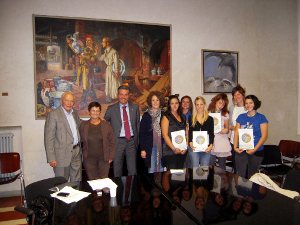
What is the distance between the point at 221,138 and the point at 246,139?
454 millimetres

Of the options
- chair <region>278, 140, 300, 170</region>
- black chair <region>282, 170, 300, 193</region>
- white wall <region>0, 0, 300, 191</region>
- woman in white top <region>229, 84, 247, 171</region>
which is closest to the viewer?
black chair <region>282, 170, 300, 193</region>

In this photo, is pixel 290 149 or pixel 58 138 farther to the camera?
pixel 290 149

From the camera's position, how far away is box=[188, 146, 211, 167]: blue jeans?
3473 mm

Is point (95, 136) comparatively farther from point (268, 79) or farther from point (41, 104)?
point (268, 79)

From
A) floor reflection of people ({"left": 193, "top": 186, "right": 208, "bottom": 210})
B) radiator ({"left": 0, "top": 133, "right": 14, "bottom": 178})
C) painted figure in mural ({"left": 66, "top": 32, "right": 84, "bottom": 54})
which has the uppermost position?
painted figure in mural ({"left": 66, "top": 32, "right": 84, "bottom": 54})

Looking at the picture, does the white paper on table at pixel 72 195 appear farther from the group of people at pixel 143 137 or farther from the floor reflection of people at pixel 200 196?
the group of people at pixel 143 137

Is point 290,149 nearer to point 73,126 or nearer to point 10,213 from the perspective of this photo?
point 73,126

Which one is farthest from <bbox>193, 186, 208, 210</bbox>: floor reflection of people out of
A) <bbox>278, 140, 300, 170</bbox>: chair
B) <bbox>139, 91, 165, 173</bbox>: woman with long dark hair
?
<bbox>278, 140, 300, 170</bbox>: chair

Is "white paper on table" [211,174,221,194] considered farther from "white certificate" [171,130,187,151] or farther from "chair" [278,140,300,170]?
"chair" [278,140,300,170]

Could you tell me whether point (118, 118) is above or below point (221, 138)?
above

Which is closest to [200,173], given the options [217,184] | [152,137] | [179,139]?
[217,184]

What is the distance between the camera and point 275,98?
5.89 metres

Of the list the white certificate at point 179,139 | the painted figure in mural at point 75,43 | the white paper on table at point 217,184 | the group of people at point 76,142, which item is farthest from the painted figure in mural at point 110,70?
the white paper on table at point 217,184

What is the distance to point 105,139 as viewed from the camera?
3381 millimetres
